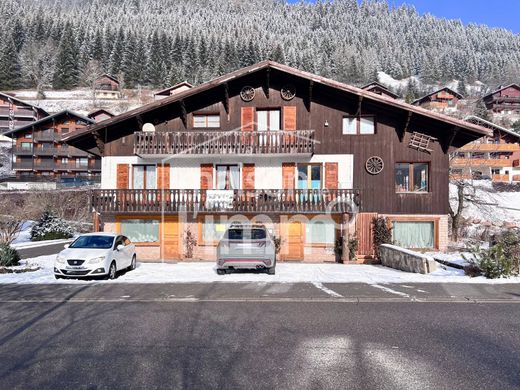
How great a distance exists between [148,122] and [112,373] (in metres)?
17.1

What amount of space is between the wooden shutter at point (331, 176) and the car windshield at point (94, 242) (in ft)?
34.2

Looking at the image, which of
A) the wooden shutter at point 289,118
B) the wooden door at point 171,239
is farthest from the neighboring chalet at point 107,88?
the wooden shutter at point 289,118

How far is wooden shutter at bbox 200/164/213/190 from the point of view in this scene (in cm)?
2081

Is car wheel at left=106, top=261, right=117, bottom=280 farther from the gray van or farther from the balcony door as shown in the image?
the balcony door

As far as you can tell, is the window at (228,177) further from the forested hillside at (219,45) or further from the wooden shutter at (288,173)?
the forested hillside at (219,45)

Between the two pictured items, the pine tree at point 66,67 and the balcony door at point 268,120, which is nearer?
the balcony door at point 268,120

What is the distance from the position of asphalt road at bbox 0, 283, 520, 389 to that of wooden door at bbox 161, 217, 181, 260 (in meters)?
8.92

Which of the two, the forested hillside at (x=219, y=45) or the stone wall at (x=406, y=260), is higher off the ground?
the forested hillside at (x=219, y=45)

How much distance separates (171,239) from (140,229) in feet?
5.48

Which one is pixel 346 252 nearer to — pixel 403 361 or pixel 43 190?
pixel 403 361

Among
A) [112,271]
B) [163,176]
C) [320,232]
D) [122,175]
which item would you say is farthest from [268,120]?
[112,271]

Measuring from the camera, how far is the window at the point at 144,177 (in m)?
21.0

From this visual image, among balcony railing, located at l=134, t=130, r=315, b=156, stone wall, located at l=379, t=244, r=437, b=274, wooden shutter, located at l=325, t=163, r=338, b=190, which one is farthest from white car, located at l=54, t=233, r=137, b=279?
stone wall, located at l=379, t=244, r=437, b=274

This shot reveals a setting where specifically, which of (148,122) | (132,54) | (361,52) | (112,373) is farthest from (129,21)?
(112,373)
